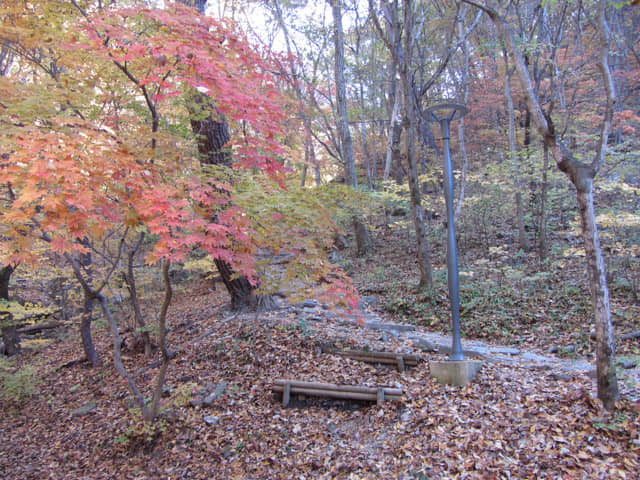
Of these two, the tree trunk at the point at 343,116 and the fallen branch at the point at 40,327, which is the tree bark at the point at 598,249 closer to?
the tree trunk at the point at 343,116

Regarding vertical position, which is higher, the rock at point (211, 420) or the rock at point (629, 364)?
the rock at point (629, 364)

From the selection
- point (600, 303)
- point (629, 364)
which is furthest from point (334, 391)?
point (629, 364)

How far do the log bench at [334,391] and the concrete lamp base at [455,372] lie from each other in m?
0.57

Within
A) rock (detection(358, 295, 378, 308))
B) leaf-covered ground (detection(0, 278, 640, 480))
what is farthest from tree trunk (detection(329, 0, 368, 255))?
leaf-covered ground (detection(0, 278, 640, 480))

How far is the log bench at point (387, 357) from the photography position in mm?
4965

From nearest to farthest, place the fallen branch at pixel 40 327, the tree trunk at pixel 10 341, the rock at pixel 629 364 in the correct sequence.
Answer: the rock at pixel 629 364 → the tree trunk at pixel 10 341 → the fallen branch at pixel 40 327

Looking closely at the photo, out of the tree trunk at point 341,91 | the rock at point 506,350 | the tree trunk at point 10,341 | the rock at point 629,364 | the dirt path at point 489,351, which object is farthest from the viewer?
the tree trunk at point 341,91

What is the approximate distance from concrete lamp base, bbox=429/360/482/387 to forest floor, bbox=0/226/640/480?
89mm

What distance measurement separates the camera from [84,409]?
578 centimetres

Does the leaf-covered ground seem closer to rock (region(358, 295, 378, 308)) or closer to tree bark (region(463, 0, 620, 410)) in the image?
tree bark (region(463, 0, 620, 410))

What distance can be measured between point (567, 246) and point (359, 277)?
5377mm

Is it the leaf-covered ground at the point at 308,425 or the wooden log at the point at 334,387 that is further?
the wooden log at the point at 334,387

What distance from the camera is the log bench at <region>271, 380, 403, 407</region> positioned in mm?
4285

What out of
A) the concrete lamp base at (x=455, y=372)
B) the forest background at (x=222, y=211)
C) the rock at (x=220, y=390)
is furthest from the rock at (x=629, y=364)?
the rock at (x=220, y=390)
